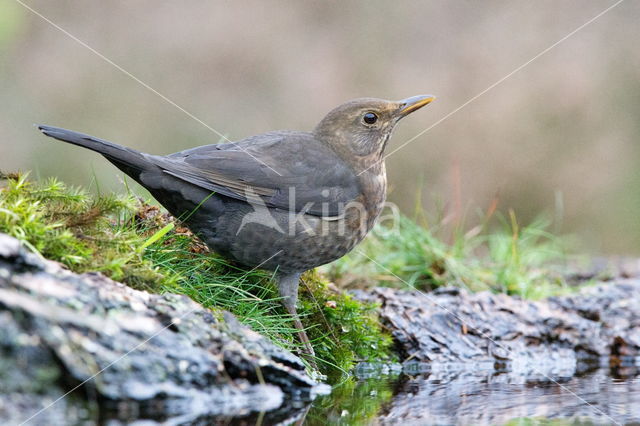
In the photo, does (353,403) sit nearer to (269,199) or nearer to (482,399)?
(482,399)

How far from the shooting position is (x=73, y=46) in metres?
12.9

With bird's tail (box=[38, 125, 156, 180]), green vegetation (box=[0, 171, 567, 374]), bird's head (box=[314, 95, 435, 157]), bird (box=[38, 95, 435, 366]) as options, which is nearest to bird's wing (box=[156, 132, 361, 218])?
bird (box=[38, 95, 435, 366])

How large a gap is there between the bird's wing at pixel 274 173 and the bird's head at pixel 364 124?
263mm

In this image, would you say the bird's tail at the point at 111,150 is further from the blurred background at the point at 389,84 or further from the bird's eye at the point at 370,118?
the blurred background at the point at 389,84

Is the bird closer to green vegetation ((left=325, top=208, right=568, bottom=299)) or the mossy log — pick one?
the mossy log

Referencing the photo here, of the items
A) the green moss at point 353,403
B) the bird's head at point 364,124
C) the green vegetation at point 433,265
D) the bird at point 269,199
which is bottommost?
the green moss at point 353,403

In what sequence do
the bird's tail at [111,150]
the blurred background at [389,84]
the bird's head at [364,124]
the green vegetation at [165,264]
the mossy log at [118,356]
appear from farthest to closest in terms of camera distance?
the blurred background at [389,84] < the bird's head at [364,124] < the bird's tail at [111,150] < the green vegetation at [165,264] < the mossy log at [118,356]

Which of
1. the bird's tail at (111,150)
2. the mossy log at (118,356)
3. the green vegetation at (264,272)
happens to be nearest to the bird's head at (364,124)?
the green vegetation at (264,272)

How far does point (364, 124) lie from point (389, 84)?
7623 mm

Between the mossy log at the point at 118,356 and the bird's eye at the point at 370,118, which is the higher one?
the bird's eye at the point at 370,118

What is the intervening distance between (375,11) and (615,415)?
11.2 meters

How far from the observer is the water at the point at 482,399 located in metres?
3.26

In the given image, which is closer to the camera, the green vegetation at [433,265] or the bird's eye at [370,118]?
the bird's eye at [370,118]

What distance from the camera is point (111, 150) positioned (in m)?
4.15
